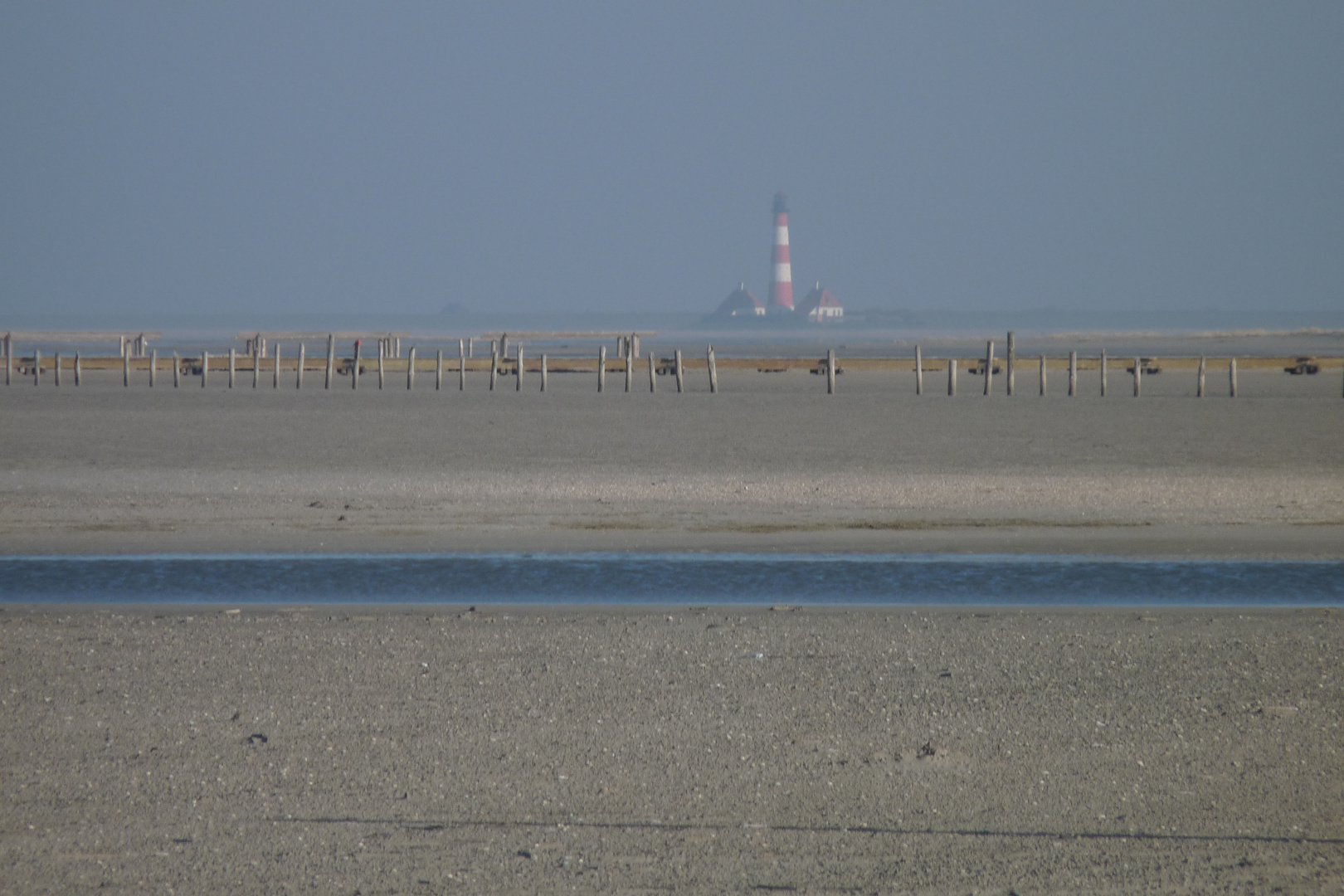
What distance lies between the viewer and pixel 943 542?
11.0 metres

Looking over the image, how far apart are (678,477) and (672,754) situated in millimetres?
9647

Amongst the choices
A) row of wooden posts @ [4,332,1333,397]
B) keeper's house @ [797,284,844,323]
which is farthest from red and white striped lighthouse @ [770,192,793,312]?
row of wooden posts @ [4,332,1333,397]

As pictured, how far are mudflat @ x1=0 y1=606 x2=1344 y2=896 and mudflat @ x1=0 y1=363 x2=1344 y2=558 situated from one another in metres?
3.56

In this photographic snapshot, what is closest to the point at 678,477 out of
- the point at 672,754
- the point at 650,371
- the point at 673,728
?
the point at 673,728

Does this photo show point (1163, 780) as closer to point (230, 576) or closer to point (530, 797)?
point (530, 797)

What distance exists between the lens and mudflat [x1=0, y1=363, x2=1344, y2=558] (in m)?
11.4

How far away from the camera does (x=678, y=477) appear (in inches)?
590

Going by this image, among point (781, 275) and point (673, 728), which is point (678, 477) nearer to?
point (673, 728)

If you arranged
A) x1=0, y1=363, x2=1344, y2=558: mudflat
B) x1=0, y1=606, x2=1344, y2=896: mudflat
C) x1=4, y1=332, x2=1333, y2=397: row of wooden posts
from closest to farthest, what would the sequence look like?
1. x1=0, y1=606, x2=1344, y2=896: mudflat
2. x1=0, y1=363, x2=1344, y2=558: mudflat
3. x1=4, y1=332, x2=1333, y2=397: row of wooden posts

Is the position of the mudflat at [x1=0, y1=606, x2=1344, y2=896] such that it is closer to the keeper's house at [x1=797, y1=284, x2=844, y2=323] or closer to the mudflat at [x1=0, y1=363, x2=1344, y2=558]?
the mudflat at [x1=0, y1=363, x2=1344, y2=558]

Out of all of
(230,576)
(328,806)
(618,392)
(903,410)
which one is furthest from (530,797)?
(618,392)

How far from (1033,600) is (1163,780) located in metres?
3.63

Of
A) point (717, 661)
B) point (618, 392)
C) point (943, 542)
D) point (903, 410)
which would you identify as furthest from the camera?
point (618, 392)

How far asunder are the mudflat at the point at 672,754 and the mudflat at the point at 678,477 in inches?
140
